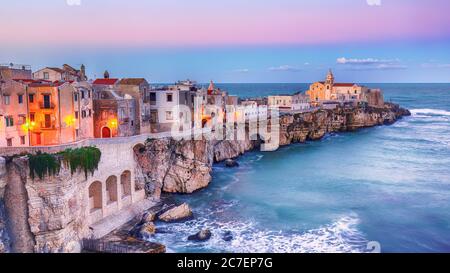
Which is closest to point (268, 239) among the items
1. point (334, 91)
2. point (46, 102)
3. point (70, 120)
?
point (70, 120)

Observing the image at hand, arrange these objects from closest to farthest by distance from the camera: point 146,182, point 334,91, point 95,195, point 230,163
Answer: point 95,195 < point 146,182 < point 230,163 < point 334,91

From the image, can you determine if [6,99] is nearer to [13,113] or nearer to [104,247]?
[13,113]

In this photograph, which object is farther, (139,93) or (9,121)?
(139,93)

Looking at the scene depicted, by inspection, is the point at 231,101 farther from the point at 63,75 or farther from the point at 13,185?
the point at 13,185

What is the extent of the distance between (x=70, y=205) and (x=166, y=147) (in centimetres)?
845

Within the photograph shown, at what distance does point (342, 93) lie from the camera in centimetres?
6350

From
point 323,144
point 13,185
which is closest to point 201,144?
point 13,185

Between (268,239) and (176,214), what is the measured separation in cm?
486

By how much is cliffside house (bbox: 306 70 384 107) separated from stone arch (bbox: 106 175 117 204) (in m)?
48.5

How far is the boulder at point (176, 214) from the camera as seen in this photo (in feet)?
61.5

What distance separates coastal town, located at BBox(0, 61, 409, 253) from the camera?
1464 centimetres

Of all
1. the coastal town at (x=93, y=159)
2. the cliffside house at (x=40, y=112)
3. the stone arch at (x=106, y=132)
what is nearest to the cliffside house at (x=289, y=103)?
the coastal town at (x=93, y=159)

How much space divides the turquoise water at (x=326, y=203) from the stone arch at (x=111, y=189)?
286cm

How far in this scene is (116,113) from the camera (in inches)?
912
